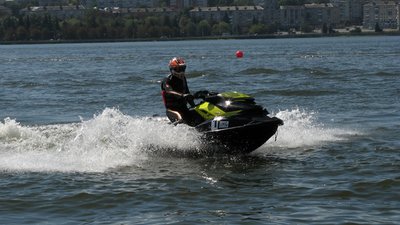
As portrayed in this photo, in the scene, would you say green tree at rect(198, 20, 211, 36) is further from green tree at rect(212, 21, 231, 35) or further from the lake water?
the lake water

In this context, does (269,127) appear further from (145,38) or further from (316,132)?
(145,38)

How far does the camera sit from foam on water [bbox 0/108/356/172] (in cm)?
1426

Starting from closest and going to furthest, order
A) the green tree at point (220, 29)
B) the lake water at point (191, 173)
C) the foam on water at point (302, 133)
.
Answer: the lake water at point (191, 173) → the foam on water at point (302, 133) → the green tree at point (220, 29)

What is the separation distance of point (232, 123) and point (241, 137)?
0.33 meters

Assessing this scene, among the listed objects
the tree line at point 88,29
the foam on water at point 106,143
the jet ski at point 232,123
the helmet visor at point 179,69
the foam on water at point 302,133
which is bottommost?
the tree line at point 88,29

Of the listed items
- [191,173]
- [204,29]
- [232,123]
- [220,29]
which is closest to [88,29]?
[204,29]

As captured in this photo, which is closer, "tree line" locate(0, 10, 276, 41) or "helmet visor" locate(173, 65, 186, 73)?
"helmet visor" locate(173, 65, 186, 73)

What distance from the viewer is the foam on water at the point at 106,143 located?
14258 mm

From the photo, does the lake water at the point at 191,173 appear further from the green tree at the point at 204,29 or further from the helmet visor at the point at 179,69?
the green tree at the point at 204,29

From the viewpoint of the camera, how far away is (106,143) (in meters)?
15.0

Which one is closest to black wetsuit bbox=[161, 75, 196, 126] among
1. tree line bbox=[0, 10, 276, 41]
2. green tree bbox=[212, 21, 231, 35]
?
tree line bbox=[0, 10, 276, 41]

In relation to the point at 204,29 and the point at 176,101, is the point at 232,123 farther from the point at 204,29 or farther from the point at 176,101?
the point at 204,29

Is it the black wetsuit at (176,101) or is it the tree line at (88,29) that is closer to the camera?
the black wetsuit at (176,101)

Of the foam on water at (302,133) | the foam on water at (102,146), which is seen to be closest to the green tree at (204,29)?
the foam on water at (302,133)
